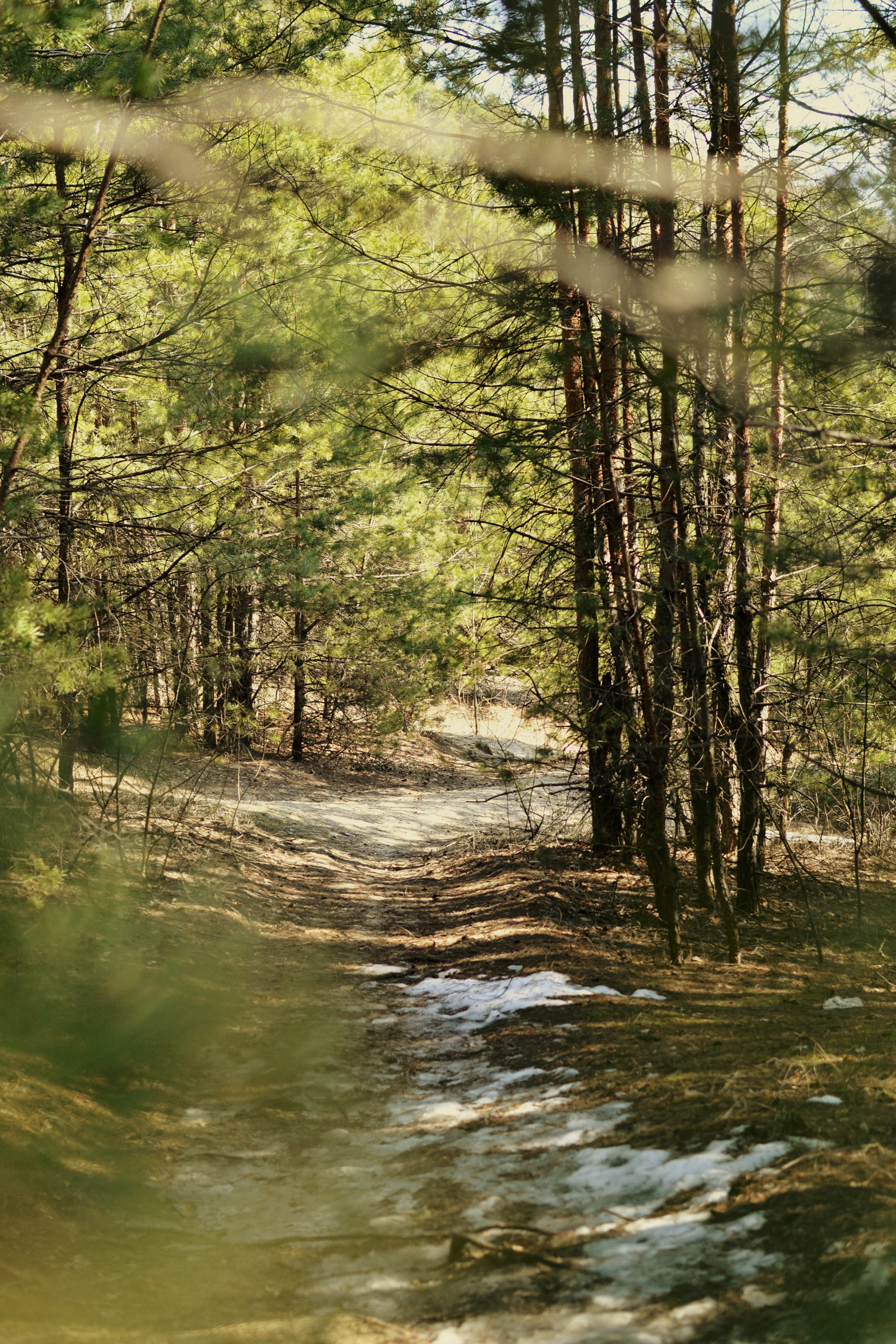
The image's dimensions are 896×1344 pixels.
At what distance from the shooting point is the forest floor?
110 inches

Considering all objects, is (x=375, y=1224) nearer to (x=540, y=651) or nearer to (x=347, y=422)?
(x=540, y=651)

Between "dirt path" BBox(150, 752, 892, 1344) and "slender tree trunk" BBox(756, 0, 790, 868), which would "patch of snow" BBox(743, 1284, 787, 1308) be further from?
"slender tree trunk" BBox(756, 0, 790, 868)

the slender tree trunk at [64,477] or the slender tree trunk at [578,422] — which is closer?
the slender tree trunk at [578,422]

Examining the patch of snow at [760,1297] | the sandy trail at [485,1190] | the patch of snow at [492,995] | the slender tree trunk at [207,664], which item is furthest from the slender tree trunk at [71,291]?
the patch of snow at [760,1297]

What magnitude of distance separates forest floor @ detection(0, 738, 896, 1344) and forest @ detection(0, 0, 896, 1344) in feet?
0.09

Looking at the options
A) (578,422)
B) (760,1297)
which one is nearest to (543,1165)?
(760,1297)

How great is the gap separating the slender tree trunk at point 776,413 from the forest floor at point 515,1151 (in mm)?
1841

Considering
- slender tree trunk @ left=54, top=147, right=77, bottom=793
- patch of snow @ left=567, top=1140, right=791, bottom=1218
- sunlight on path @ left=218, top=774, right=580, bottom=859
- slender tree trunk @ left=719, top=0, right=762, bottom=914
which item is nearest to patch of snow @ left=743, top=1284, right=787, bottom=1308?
patch of snow @ left=567, top=1140, right=791, bottom=1218

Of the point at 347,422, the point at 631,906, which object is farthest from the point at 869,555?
the point at 347,422

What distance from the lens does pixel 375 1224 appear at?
139 inches

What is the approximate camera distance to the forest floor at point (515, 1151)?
2797 millimetres

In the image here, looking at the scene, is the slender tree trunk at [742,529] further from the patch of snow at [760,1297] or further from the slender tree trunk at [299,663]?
the slender tree trunk at [299,663]

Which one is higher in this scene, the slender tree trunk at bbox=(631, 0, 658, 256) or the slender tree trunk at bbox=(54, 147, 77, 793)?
the slender tree trunk at bbox=(631, 0, 658, 256)

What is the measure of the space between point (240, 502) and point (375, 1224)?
28.5ft
